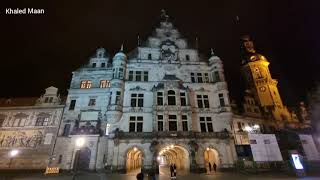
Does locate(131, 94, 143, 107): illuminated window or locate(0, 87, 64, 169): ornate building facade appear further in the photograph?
locate(131, 94, 143, 107): illuminated window

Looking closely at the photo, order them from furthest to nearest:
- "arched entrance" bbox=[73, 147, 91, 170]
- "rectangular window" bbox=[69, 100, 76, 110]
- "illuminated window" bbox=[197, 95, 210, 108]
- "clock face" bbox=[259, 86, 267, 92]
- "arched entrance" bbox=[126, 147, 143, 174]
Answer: "clock face" bbox=[259, 86, 267, 92] → "rectangular window" bbox=[69, 100, 76, 110] → "illuminated window" bbox=[197, 95, 210, 108] → "arched entrance" bbox=[73, 147, 91, 170] → "arched entrance" bbox=[126, 147, 143, 174]

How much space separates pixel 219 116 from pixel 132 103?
44.0ft

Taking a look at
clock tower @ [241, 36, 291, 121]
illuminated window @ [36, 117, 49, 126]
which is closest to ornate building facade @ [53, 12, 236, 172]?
illuminated window @ [36, 117, 49, 126]

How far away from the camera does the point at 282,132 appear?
1412 inches

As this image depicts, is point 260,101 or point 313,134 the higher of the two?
point 260,101

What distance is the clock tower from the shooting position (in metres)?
43.7

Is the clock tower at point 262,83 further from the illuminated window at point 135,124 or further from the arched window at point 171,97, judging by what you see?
the illuminated window at point 135,124

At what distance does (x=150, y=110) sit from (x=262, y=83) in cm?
3393

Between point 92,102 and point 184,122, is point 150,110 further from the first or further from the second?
point 92,102

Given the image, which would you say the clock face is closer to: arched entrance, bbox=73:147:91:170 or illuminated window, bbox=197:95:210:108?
illuminated window, bbox=197:95:210:108

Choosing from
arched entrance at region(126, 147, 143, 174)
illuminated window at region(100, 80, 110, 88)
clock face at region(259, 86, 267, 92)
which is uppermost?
clock face at region(259, 86, 267, 92)

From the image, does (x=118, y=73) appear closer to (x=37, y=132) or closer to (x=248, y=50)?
(x=37, y=132)

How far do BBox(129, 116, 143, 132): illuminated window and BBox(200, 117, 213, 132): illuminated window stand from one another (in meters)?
9.12

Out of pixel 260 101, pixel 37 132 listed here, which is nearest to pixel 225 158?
pixel 260 101
